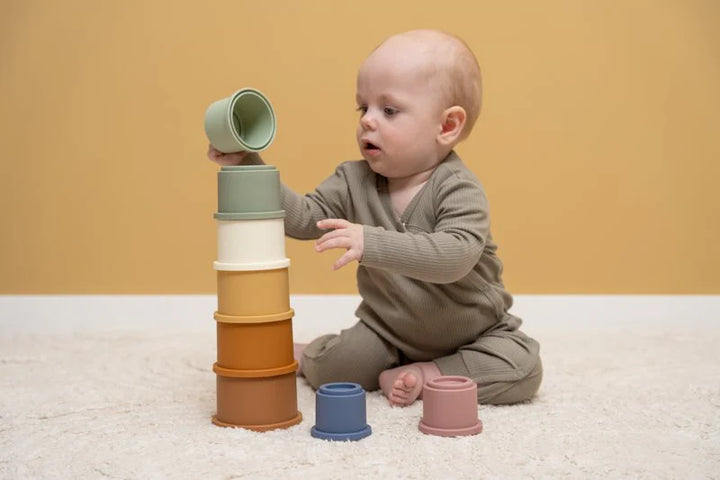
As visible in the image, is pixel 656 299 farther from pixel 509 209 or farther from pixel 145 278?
pixel 145 278

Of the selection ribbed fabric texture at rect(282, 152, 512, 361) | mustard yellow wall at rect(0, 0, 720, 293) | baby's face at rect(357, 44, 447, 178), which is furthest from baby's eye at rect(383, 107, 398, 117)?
mustard yellow wall at rect(0, 0, 720, 293)

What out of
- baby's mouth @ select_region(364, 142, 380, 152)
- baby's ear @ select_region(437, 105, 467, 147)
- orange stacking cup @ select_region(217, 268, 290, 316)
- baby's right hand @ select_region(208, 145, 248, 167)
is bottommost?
orange stacking cup @ select_region(217, 268, 290, 316)

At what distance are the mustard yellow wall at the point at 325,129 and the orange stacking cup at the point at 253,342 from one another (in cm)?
90

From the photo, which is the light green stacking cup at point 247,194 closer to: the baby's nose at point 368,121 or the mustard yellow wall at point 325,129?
the baby's nose at point 368,121

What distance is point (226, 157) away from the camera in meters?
1.21

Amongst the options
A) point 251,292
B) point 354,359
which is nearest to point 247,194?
point 251,292

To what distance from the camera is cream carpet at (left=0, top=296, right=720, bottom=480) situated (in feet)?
3.11

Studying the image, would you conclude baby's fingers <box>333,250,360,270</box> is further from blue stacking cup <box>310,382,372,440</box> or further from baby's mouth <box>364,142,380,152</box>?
baby's mouth <box>364,142,380,152</box>

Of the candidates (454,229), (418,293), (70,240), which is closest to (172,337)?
(70,240)

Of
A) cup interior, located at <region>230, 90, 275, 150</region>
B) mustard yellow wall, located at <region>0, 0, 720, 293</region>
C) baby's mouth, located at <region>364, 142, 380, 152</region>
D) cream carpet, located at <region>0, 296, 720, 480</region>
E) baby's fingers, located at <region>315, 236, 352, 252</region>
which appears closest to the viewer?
cream carpet, located at <region>0, 296, 720, 480</region>

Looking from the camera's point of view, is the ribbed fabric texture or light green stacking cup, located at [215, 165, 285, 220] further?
the ribbed fabric texture

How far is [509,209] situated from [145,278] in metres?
0.83

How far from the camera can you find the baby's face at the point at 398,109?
1254mm

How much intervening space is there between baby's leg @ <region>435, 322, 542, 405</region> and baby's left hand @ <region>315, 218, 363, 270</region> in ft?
0.97
